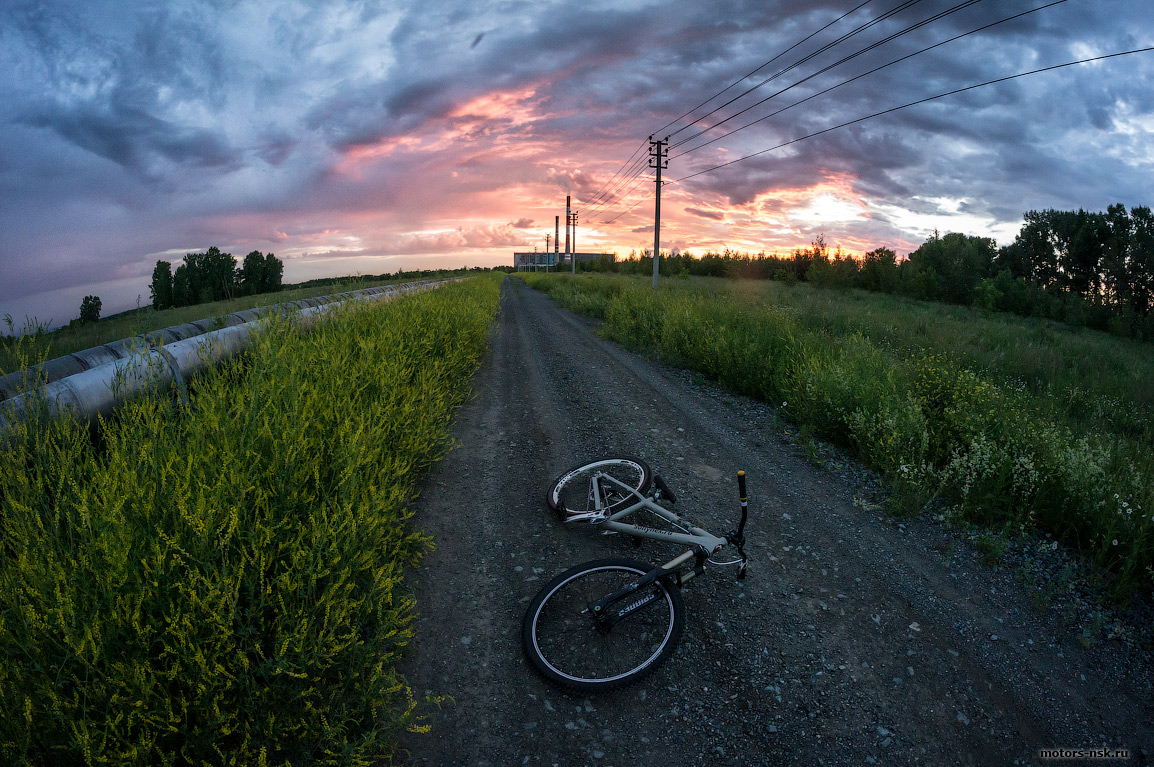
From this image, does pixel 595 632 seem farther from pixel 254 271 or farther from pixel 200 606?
pixel 254 271

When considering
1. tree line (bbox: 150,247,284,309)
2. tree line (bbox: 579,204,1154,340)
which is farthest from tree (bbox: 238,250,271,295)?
tree line (bbox: 579,204,1154,340)

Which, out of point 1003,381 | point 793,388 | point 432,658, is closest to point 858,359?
point 793,388

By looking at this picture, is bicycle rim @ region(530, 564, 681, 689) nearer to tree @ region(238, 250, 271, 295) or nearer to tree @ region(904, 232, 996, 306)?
tree @ region(904, 232, 996, 306)

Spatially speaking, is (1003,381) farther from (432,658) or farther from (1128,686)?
(432,658)

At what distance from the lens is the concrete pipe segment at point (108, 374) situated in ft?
→ 12.4

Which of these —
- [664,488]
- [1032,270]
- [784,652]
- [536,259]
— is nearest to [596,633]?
[784,652]

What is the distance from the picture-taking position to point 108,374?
4430mm

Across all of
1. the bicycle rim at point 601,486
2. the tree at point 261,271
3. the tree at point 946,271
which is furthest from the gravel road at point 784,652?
the tree at point 261,271

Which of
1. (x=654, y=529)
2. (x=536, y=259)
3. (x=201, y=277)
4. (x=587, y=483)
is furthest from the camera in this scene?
(x=536, y=259)

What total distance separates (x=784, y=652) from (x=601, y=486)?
204 centimetres

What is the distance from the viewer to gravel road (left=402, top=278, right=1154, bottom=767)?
267cm

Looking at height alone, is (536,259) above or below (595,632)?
above

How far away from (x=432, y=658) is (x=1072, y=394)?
11054mm
